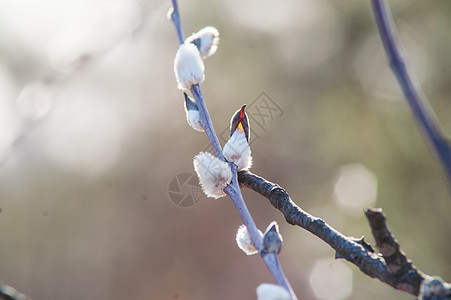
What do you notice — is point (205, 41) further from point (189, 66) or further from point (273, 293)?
point (273, 293)

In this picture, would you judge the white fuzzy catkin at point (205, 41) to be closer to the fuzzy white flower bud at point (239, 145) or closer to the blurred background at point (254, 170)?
the fuzzy white flower bud at point (239, 145)

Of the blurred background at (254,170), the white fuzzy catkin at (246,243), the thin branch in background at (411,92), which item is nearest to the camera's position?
the thin branch in background at (411,92)

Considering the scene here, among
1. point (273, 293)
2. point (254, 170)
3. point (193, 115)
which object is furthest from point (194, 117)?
point (254, 170)

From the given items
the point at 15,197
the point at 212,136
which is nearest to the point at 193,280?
the point at 15,197

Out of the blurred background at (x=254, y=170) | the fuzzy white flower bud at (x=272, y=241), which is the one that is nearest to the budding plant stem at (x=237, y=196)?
the fuzzy white flower bud at (x=272, y=241)

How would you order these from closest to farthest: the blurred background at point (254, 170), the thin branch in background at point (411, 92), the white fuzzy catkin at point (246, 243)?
1. the thin branch in background at point (411, 92)
2. the white fuzzy catkin at point (246, 243)
3. the blurred background at point (254, 170)

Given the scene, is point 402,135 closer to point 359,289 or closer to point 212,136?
point 359,289

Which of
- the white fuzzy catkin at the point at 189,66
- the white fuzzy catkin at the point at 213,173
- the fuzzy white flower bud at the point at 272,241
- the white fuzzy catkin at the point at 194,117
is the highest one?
the white fuzzy catkin at the point at 189,66
